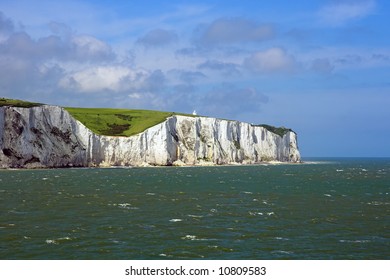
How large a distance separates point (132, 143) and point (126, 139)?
2.11 meters

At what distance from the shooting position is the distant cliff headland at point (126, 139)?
10831cm

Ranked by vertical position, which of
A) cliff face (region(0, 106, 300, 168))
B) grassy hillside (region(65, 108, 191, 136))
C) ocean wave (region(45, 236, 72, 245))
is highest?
grassy hillside (region(65, 108, 191, 136))

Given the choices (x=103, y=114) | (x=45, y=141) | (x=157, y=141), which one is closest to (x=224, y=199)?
(x=45, y=141)

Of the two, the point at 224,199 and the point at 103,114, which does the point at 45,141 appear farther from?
the point at 224,199

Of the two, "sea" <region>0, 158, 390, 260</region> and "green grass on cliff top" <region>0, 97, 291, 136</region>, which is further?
"green grass on cliff top" <region>0, 97, 291, 136</region>

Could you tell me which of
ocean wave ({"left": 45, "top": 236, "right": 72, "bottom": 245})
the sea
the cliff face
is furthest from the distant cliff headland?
ocean wave ({"left": 45, "top": 236, "right": 72, "bottom": 245})

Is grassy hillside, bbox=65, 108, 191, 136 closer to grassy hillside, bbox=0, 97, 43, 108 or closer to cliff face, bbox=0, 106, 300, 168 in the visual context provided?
cliff face, bbox=0, 106, 300, 168

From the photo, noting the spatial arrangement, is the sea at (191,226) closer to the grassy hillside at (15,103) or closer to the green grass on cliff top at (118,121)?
the grassy hillside at (15,103)

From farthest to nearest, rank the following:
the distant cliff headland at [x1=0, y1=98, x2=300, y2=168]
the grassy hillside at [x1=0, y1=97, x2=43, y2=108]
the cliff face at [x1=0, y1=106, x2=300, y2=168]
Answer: the grassy hillside at [x1=0, y1=97, x2=43, y2=108]
the distant cliff headland at [x1=0, y1=98, x2=300, y2=168]
the cliff face at [x1=0, y1=106, x2=300, y2=168]

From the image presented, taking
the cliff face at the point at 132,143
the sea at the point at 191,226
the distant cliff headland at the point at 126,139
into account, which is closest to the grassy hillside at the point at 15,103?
the distant cliff headland at the point at 126,139

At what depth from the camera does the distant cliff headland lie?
10831 centimetres

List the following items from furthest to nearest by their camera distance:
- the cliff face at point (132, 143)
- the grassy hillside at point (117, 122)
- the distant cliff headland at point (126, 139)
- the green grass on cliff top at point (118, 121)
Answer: the grassy hillside at point (117, 122) < the green grass on cliff top at point (118, 121) < the distant cliff headland at point (126, 139) < the cliff face at point (132, 143)
